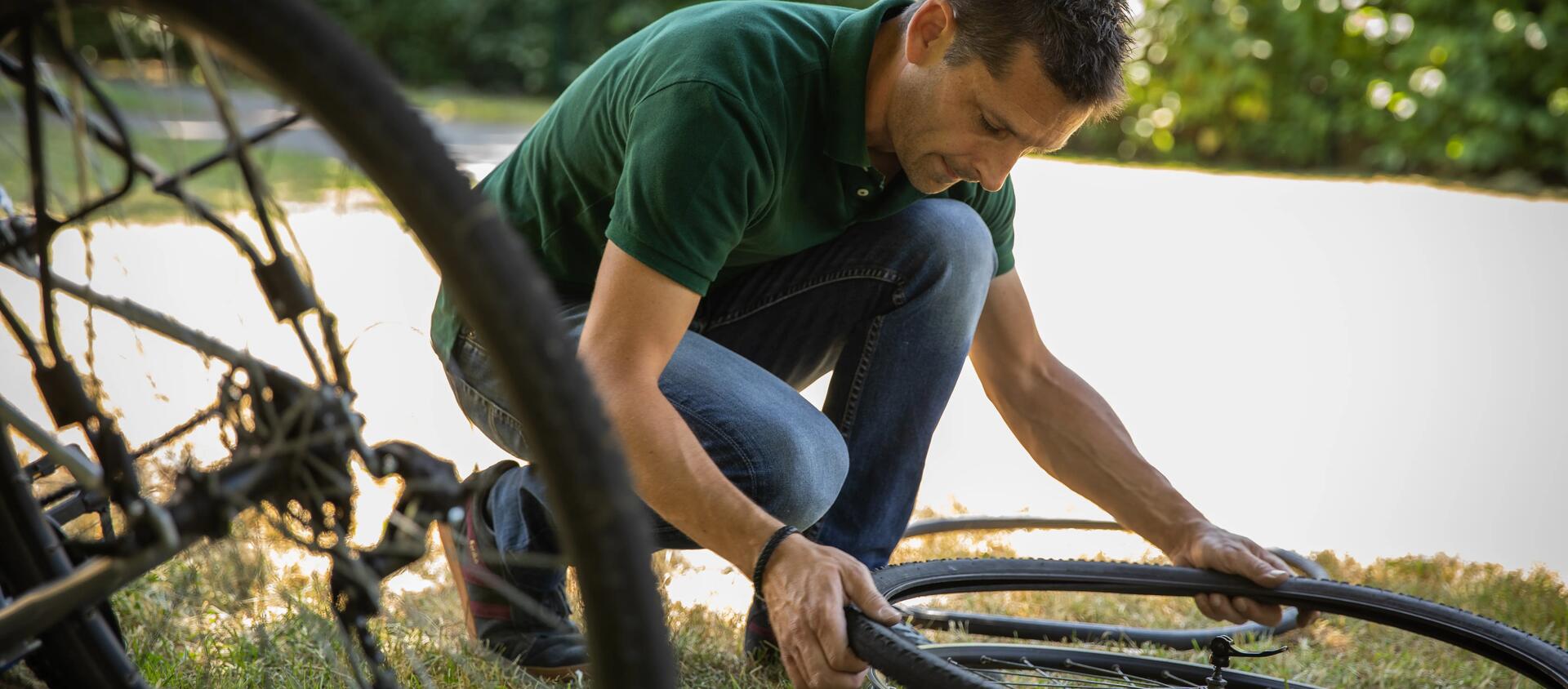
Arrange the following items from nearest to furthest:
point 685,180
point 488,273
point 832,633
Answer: point 488,273
point 832,633
point 685,180

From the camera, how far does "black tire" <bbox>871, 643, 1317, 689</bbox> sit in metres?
1.76

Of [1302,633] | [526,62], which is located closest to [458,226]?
[1302,633]

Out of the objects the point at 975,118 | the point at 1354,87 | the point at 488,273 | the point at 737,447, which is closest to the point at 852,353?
the point at 737,447

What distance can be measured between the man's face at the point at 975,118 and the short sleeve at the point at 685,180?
219 millimetres

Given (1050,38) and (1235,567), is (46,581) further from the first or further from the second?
(1235,567)

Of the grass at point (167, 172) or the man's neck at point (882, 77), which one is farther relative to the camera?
the man's neck at point (882, 77)

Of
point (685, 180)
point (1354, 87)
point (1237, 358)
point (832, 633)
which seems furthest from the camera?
point (1354, 87)

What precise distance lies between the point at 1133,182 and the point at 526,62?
5.97 metres

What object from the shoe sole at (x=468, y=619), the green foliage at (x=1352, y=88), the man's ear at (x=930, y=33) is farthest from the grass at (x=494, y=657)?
the green foliage at (x=1352, y=88)

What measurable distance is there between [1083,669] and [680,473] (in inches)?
28.2

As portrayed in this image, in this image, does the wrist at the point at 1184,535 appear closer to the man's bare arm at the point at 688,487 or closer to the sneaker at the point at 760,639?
the sneaker at the point at 760,639

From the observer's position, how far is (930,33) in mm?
1606

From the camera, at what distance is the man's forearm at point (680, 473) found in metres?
1.41

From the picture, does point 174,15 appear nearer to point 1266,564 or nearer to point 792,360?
point 792,360
